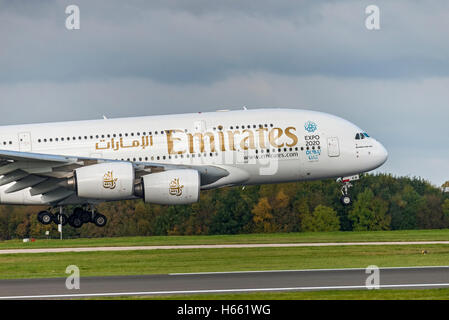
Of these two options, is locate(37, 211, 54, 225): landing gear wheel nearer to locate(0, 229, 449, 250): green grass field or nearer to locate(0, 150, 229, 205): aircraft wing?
locate(0, 150, 229, 205): aircraft wing

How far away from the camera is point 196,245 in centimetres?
5031

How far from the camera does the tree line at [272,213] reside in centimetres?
7981

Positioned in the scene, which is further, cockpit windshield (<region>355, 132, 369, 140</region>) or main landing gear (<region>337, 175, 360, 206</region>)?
main landing gear (<region>337, 175, 360, 206</region>)

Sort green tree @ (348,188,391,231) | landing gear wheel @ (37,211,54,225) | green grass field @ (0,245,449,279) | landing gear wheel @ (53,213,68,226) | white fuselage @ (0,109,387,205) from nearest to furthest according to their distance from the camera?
green grass field @ (0,245,449,279) → white fuselage @ (0,109,387,205) → landing gear wheel @ (53,213,68,226) → landing gear wheel @ (37,211,54,225) → green tree @ (348,188,391,231)

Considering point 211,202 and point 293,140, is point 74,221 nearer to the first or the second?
point 293,140

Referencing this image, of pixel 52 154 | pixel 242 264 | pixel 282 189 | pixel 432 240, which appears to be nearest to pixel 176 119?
pixel 52 154

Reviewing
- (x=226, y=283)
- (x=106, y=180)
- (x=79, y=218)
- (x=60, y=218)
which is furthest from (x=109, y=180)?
(x=226, y=283)

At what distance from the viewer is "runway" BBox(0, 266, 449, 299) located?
26844 millimetres

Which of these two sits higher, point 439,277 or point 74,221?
point 74,221

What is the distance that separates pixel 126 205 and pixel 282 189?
15.1m

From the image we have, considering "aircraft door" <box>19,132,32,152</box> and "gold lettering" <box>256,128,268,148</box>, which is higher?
"aircraft door" <box>19,132,32,152</box>

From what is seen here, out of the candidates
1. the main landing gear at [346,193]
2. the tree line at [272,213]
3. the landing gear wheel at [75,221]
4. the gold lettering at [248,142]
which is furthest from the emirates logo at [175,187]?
the tree line at [272,213]

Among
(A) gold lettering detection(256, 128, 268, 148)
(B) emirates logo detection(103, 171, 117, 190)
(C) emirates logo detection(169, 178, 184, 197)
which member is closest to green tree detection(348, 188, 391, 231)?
(A) gold lettering detection(256, 128, 268, 148)

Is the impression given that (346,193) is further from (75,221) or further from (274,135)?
(75,221)
